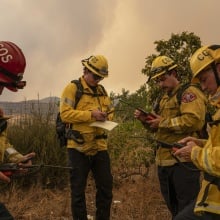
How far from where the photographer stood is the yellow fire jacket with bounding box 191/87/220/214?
9.73 feet

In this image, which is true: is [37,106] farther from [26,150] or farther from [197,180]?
[197,180]

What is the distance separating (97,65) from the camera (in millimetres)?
5652

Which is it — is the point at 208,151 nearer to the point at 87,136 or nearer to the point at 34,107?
the point at 87,136

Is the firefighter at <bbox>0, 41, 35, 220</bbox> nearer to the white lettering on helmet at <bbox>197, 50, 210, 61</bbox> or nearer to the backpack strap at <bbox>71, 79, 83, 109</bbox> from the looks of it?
the white lettering on helmet at <bbox>197, 50, 210, 61</bbox>

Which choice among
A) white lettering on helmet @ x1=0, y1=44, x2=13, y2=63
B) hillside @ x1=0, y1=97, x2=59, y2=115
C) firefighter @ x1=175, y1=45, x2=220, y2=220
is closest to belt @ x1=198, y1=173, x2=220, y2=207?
Result: firefighter @ x1=175, y1=45, x2=220, y2=220

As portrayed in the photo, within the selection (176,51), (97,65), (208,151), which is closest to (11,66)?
(208,151)

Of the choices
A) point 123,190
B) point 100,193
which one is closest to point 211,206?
point 100,193

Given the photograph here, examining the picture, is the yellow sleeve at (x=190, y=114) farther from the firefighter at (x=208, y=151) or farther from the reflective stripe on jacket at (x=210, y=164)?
the reflective stripe on jacket at (x=210, y=164)

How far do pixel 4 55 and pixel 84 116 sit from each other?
1.90 meters

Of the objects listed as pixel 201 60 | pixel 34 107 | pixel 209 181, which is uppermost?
pixel 34 107

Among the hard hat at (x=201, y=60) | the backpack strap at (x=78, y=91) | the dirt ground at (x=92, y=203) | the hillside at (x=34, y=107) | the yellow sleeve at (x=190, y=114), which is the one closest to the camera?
the hard hat at (x=201, y=60)

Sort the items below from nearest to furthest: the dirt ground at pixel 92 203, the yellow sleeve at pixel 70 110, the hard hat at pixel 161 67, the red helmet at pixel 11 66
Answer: the red helmet at pixel 11 66 → the hard hat at pixel 161 67 → the yellow sleeve at pixel 70 110 → the dirt ground at pixel 92 203

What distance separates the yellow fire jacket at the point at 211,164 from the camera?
296 cm

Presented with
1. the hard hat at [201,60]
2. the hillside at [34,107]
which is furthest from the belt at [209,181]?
the hillside at [34,107]
